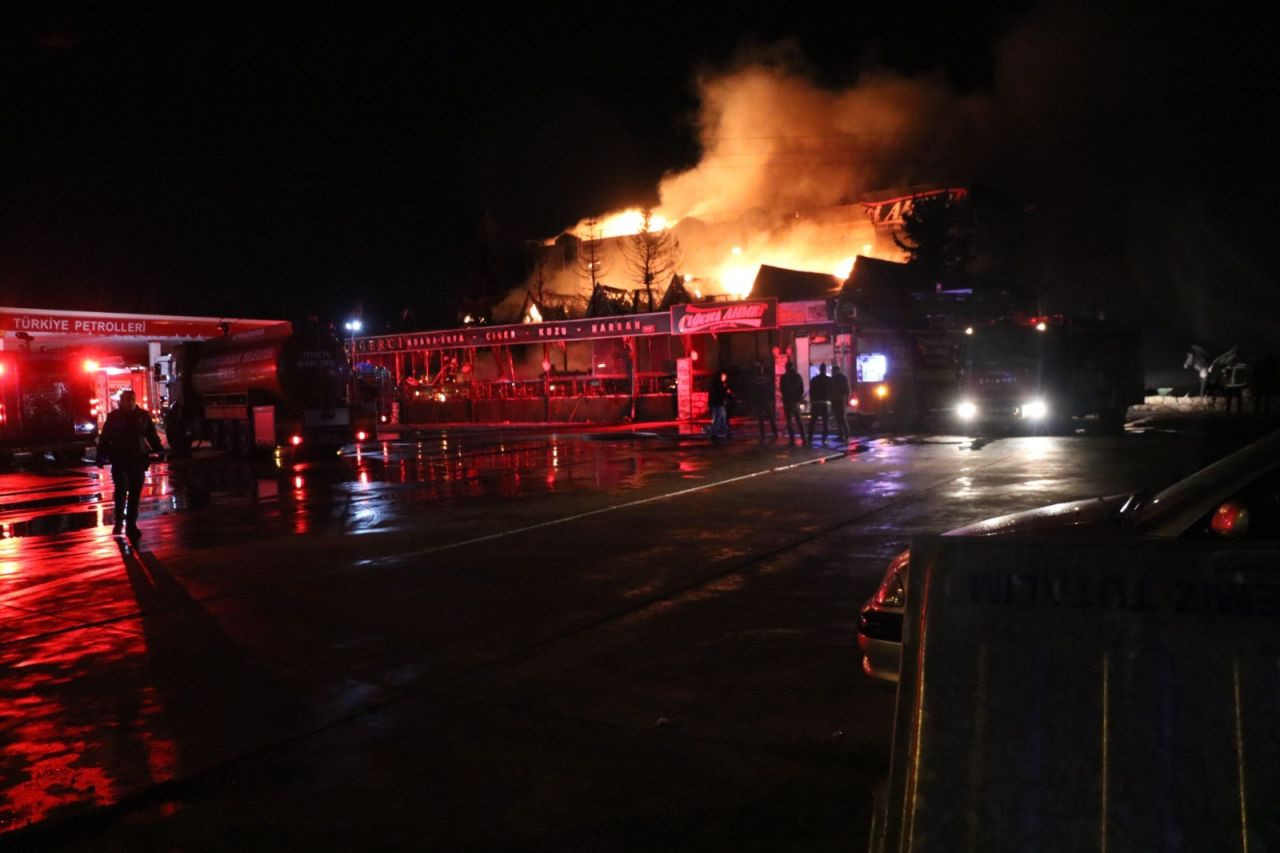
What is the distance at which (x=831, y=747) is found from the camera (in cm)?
422

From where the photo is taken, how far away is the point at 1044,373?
892 inches

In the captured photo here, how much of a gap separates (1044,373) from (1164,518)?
20535mm

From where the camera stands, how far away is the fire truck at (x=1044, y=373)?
2266 cm

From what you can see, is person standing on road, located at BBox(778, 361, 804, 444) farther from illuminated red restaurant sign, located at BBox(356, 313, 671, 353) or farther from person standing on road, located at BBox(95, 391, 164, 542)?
person standing on road, located at BBox(95, 391, 164, 542)

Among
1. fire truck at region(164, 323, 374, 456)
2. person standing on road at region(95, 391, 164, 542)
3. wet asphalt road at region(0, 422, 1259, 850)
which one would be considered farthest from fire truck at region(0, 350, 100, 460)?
person standing on road at region(95, 391, 164, 542)

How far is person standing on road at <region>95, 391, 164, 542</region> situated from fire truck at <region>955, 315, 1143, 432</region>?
17815mm

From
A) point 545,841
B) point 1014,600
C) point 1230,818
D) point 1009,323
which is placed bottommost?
point 545,841

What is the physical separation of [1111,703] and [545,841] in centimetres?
213

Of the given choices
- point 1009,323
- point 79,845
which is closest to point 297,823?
point 79,845

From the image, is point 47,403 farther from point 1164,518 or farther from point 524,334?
point 1164,518

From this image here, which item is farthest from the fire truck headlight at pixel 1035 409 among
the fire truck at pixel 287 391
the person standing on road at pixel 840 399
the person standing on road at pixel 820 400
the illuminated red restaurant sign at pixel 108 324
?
the illuminated red restaurant sign at pixel 108 324

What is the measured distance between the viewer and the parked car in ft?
10.9

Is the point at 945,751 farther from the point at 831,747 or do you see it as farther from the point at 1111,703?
the point at 831,747

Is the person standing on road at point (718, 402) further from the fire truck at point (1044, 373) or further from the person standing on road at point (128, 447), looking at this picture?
the person standing on road at point (128, 447)
